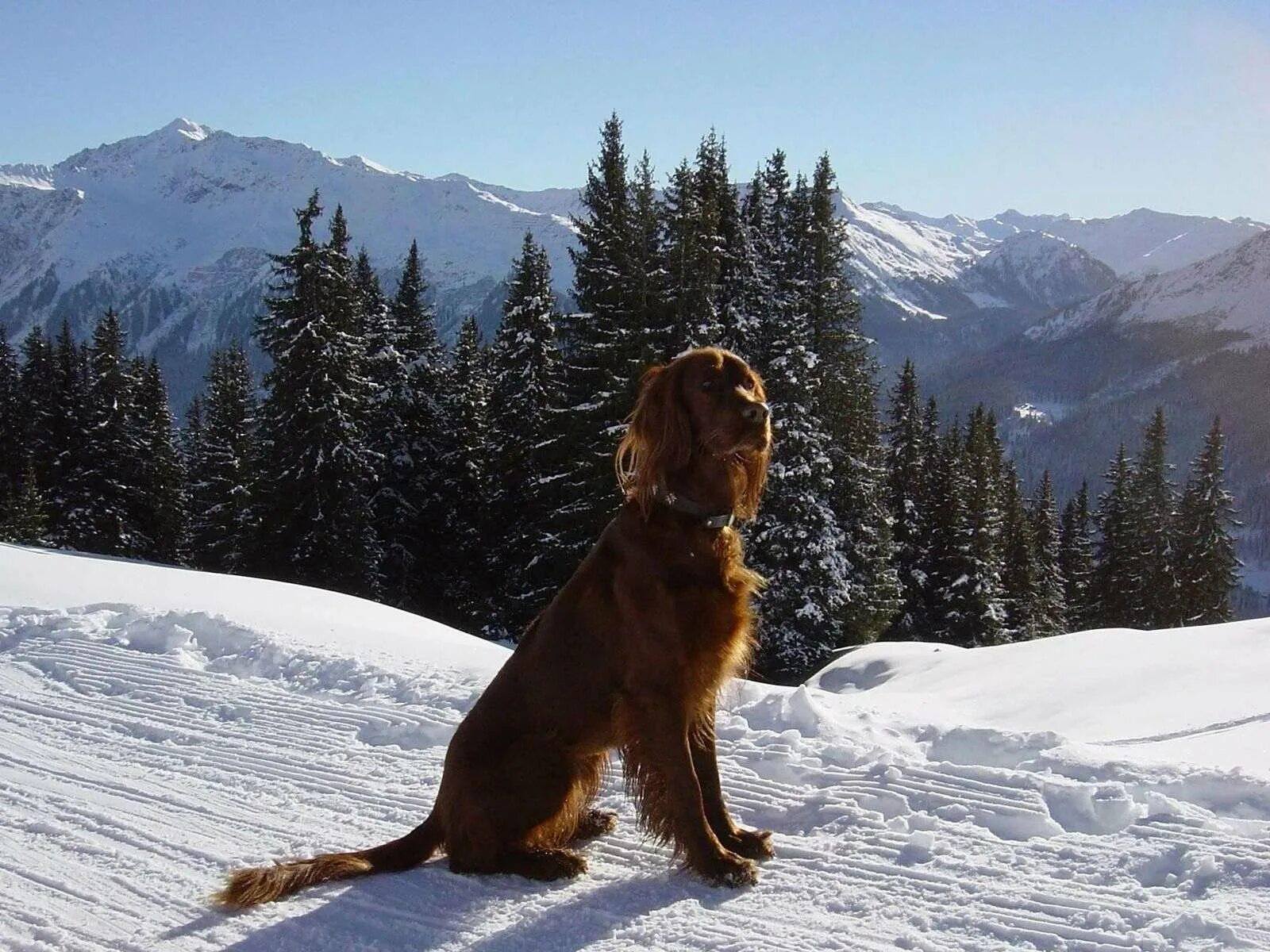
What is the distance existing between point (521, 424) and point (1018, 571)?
926 inches

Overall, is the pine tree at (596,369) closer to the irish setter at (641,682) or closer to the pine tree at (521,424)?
the pine tree at (521,424)

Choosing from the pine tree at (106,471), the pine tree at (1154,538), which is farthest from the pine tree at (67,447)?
the pine tree at (1154,538)

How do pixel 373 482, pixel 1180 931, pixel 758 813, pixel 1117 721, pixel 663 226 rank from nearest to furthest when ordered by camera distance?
pixel 1180 931
pixel 758 813
pixel 1117 721
pixel 663 226
pixel 373 482

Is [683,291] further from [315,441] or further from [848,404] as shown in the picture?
[315,441]

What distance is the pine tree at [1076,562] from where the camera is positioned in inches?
1692

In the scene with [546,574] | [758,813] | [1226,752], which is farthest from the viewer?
[546,574]

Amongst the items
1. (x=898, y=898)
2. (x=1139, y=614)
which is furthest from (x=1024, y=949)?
(x=1139, y=614)

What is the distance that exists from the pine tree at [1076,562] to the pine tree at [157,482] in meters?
38.6

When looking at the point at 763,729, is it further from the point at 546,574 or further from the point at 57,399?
the point at 57,399

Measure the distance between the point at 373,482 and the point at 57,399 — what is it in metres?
19.4

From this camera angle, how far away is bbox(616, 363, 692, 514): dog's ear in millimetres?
3691

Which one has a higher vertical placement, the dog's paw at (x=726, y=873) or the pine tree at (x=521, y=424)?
the pine tree at (x=521, y=424)

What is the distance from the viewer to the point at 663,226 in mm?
24266

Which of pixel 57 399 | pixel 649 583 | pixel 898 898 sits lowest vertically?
pixel 898 898
